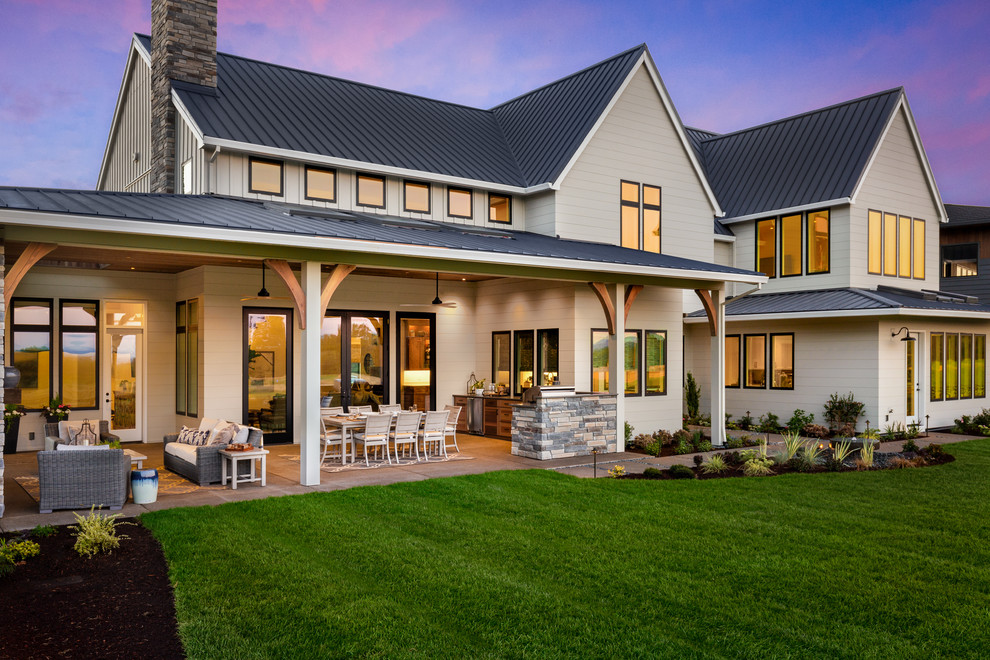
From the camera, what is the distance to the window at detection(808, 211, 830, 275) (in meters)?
18.5

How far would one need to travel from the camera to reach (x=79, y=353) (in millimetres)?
14414

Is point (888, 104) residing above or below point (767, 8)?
below

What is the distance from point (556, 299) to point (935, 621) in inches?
400

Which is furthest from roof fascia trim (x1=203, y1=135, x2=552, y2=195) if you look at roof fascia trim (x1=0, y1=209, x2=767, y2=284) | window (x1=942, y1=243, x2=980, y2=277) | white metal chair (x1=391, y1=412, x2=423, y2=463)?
window (x1=942, y1=243, x2=980, y2=277)

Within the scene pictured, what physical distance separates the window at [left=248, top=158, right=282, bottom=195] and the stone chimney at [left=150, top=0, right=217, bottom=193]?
2197 mm

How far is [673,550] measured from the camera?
7.02 meters

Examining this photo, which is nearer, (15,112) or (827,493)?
(827,493)

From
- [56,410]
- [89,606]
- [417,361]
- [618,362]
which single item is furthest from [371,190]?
[89,606]

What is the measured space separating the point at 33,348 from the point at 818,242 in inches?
707

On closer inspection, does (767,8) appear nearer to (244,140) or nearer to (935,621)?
(244,140)

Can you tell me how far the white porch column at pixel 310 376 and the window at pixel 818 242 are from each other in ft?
44.9

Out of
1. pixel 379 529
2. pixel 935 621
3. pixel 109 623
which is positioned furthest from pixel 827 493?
pixel 109 623

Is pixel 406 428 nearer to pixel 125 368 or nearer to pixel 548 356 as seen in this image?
pixel 548 356

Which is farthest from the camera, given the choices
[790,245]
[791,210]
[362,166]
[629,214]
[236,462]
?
[790,245]
